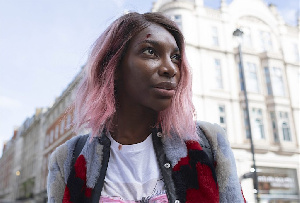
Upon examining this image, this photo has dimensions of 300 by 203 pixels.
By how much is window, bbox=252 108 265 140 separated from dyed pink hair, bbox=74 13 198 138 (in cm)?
1730

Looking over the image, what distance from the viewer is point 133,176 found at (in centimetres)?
145

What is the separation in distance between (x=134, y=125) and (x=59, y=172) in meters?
0.44

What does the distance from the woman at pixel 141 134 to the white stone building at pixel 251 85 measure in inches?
598

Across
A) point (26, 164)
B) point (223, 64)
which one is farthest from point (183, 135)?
point (26, 164)

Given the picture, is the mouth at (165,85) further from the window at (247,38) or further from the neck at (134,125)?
the window at (247,38)

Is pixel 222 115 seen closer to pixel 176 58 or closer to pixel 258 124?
pixel 258 124

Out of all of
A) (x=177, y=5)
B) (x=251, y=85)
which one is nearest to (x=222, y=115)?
(x=251, y=85)

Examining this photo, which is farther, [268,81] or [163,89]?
[268,81]

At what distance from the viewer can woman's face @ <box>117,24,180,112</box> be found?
1380mm

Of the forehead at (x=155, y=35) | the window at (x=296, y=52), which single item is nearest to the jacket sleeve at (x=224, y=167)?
the forehead at (x=155, y=35)

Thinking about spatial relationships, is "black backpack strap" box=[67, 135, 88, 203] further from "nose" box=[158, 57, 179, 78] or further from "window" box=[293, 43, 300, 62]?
"window" box=[293, 43, 300, 62]

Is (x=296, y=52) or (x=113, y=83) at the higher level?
(x=296, y=52)

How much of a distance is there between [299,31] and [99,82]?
2410cm

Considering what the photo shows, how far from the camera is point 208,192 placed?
1.26m
